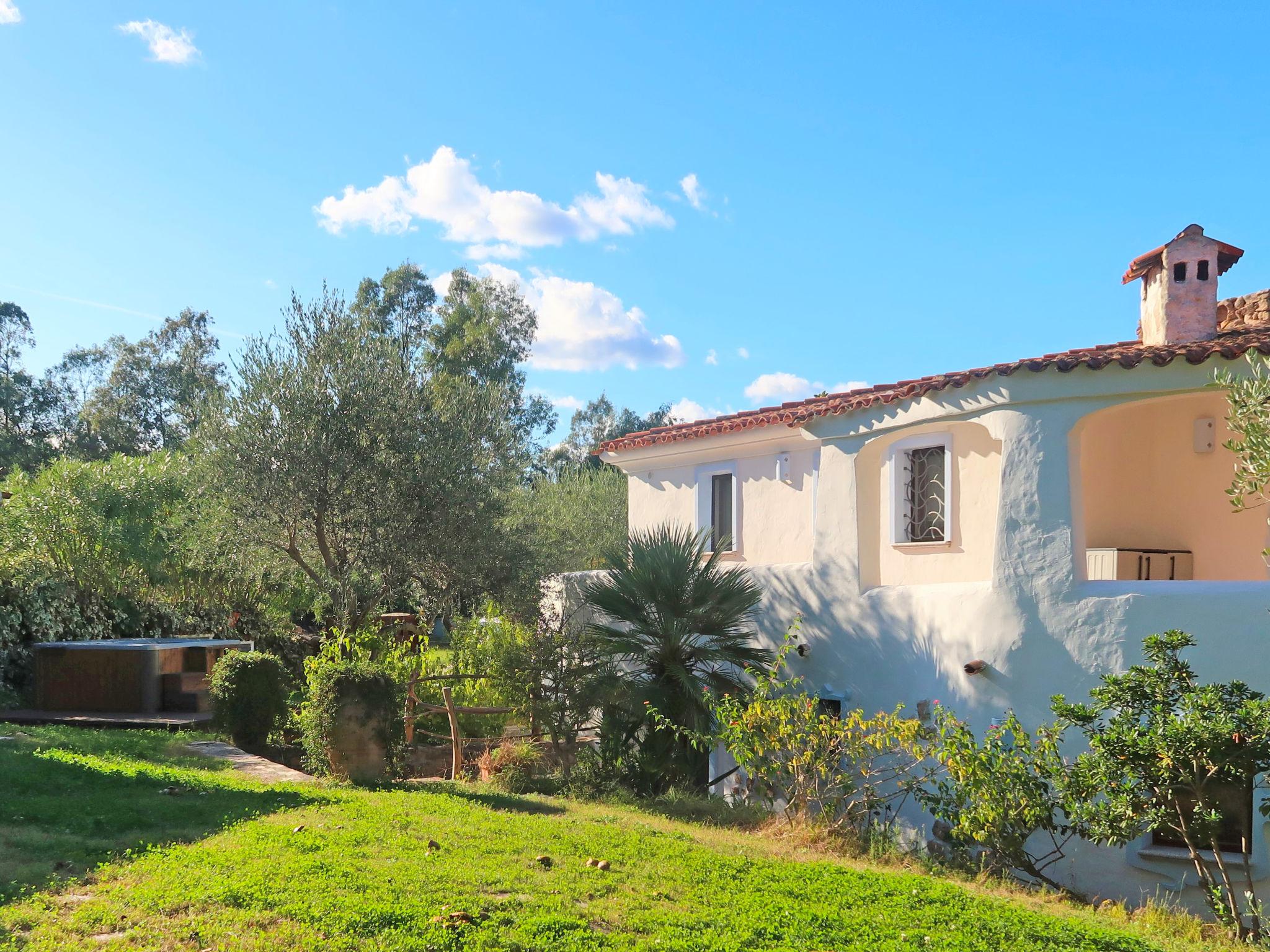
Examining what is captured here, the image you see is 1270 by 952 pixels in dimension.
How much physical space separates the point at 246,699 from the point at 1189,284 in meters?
14.0

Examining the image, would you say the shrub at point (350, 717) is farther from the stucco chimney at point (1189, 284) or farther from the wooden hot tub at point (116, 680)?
the stucco chimney at point (1189, 284)

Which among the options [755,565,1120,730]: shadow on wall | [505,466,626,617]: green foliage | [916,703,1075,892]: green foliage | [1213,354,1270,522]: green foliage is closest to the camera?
[1213,354,1270,522]: green foliage

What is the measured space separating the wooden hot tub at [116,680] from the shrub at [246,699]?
9.40ft

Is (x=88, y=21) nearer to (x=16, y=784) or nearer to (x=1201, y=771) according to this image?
(x=16, y=784)

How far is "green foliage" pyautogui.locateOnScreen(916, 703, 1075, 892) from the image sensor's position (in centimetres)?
898

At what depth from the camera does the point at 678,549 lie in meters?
13.1

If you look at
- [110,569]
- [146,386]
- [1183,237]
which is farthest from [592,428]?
[1183,237]

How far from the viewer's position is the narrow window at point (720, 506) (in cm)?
1697

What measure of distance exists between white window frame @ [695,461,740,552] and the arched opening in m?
5.60

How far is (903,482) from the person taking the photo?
13023 mm

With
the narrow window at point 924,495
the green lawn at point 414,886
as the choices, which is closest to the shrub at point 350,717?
the green lawn at point 414,886

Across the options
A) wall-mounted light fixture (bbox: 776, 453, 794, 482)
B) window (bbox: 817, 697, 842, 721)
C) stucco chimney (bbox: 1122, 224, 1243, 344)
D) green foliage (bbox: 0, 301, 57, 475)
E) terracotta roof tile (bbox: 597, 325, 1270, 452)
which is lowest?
window (bbox: 817, 697, 842, 721)

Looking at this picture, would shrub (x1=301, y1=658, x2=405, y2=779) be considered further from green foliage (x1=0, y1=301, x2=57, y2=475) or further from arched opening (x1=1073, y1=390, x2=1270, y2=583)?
green foliage (x1=0, y1=301, x2=57, y2=475)

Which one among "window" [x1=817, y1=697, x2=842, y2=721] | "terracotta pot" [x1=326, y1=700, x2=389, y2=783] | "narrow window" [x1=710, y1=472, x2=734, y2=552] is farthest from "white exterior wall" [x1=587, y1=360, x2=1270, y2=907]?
"terracotta pot" [x1=326, y1=700, x2=389, y2=783]
